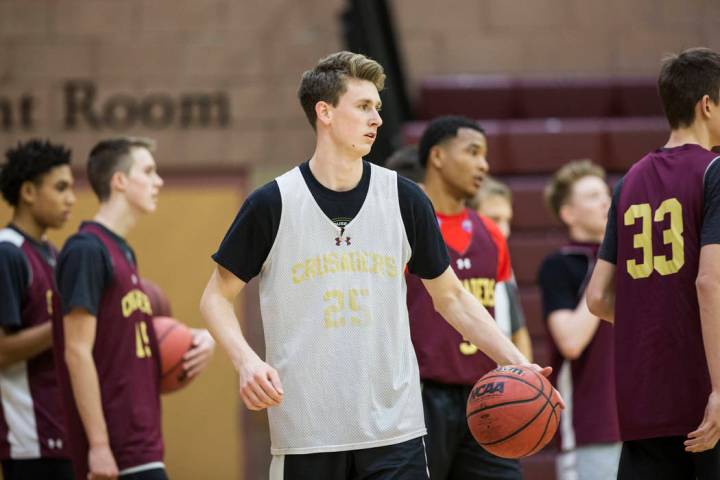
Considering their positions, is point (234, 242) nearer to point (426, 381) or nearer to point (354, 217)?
point (354, 217)

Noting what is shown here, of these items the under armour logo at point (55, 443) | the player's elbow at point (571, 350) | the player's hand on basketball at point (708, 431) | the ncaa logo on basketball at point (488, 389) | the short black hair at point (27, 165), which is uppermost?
the short black hair at point (27, 165)

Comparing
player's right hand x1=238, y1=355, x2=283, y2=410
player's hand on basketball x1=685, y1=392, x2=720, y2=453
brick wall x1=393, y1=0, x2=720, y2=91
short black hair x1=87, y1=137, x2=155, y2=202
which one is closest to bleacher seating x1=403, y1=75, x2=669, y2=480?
brick wall x1=393, y1=0, x2=720, y2=91

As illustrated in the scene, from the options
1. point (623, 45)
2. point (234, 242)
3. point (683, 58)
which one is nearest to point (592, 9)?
point (623, 45)

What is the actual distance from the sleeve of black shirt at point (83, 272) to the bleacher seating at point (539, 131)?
3.39 m

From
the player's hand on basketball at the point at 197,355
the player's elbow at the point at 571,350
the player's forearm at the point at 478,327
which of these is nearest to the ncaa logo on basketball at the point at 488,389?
the player's forearm at the point at 478,327

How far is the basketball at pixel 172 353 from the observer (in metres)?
5.00

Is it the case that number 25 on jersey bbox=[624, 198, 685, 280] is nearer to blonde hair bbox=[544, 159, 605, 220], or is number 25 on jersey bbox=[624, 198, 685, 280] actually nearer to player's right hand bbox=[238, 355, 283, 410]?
player's right hand bbox=[238, 355, 283, 410]

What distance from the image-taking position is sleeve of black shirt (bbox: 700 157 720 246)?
3432 mm

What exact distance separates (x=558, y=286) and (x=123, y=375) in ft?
6.60

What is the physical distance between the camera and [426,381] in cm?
462

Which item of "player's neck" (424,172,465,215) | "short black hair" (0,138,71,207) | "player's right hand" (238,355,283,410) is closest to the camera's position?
"player's right hand" (238,355,283,410)

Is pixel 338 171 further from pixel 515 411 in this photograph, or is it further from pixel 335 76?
pixel 515 411

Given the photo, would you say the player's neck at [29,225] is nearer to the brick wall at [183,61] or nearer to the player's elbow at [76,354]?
the player's elbow at [76,354]

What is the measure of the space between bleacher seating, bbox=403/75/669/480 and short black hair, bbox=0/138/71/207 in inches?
123
